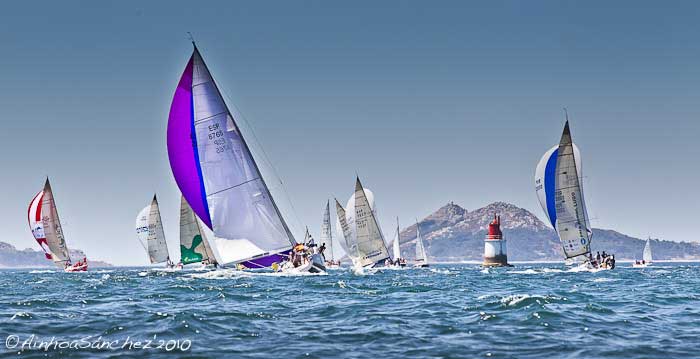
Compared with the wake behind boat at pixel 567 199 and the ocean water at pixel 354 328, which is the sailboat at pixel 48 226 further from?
the ocean water at pixel 354 328

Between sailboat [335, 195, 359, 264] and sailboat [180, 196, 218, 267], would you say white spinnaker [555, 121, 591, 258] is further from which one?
sailboat [180, 196, 218, 267]

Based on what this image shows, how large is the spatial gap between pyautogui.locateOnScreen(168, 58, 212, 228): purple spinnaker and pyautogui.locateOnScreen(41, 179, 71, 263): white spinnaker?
53658mm

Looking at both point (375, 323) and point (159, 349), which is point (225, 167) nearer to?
point (375, 323)

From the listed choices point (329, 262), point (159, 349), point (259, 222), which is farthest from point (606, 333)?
point (329, 262)

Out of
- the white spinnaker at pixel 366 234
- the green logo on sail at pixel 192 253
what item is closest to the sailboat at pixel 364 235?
the white spinnaker at pixel 366 234

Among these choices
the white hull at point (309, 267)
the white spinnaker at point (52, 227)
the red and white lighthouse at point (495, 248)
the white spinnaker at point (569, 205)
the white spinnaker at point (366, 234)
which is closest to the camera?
the white hull at point (309, 267)

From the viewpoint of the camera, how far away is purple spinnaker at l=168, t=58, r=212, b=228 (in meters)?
37.0

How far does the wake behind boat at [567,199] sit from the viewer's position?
62375 mm

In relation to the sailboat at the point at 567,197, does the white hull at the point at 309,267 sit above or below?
below

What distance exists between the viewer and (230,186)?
125 feet

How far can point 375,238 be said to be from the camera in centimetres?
8106

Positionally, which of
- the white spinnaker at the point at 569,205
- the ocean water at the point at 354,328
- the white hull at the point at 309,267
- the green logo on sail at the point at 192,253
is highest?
the white spinnaker at the point at 569,205

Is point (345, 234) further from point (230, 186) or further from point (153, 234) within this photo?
point (230, 186)

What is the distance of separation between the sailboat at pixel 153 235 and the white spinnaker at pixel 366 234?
30594 mm
